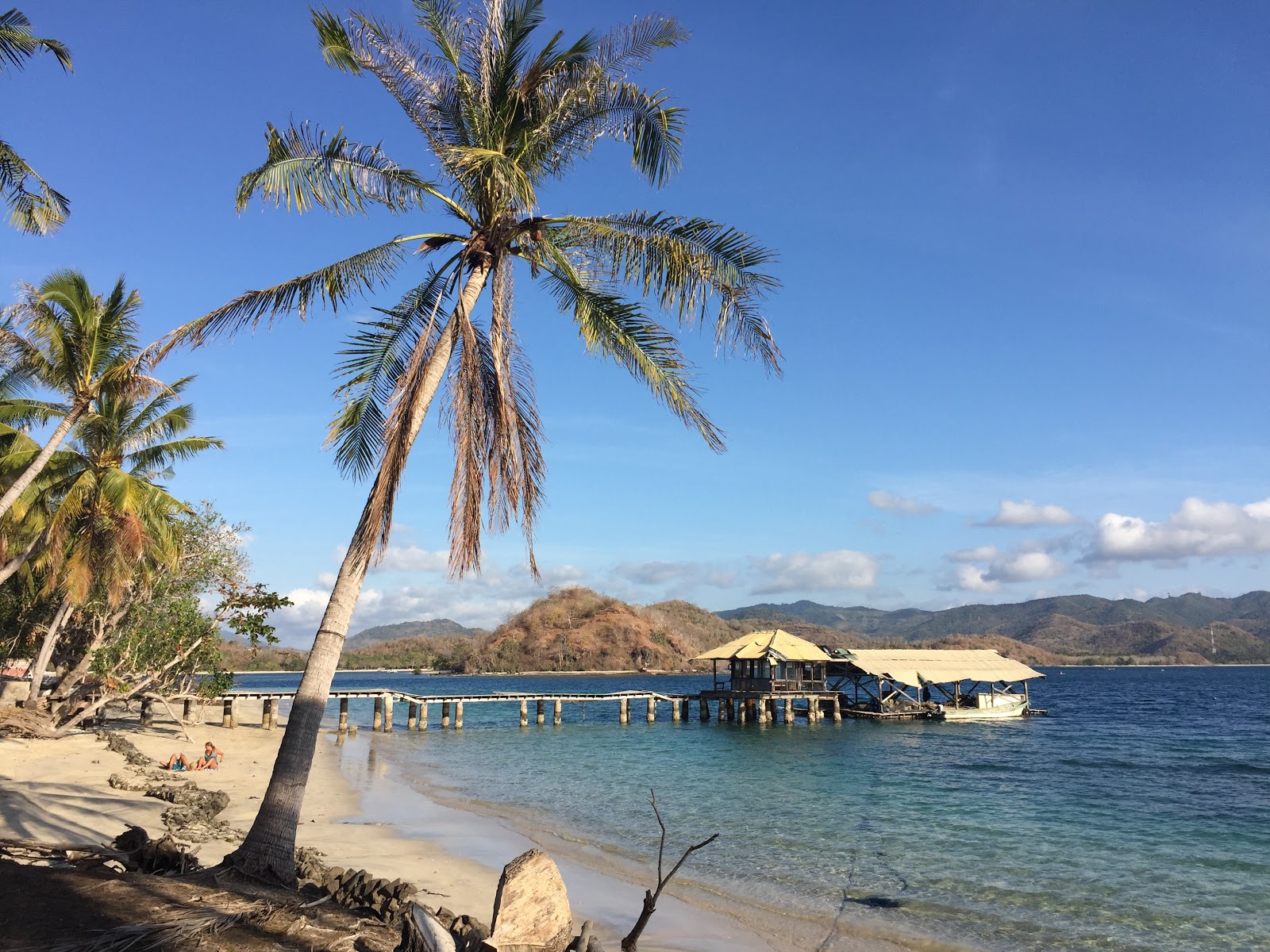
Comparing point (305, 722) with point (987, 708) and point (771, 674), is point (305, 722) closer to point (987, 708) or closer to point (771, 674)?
point (771, 674)

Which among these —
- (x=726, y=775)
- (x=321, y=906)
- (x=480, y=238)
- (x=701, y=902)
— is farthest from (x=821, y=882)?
(x=726, y=775)

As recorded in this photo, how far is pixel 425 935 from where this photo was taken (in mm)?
4648

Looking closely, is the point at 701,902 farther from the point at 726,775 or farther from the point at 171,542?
the point at 171,542

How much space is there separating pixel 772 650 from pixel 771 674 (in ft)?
6.03

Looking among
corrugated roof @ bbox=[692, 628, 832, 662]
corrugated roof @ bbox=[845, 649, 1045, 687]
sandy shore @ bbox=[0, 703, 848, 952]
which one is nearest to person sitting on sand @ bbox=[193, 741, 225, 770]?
sandy shore @ bbox=[0, 703, 848, 952]

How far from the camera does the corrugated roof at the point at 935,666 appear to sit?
39500mm

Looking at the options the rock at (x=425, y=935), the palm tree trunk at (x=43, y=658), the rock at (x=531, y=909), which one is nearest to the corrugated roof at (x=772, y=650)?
the palm tree trunk at (x=43, y=658)

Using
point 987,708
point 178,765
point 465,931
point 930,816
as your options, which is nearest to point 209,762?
point 178,765

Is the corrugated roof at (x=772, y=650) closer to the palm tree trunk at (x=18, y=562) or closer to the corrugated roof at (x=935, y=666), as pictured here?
the corrugated roof at (x=935, y=666)

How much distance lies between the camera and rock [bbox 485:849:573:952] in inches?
209

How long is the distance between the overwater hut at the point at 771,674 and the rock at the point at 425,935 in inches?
1339

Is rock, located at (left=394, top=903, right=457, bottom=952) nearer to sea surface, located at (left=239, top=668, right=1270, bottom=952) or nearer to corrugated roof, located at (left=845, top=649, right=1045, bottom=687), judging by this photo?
sea surface, located at (left=239, top=668, right=1270, bottom=952)

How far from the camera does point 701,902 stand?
10.5m

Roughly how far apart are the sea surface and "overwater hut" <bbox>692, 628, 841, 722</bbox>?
5.70 ft
